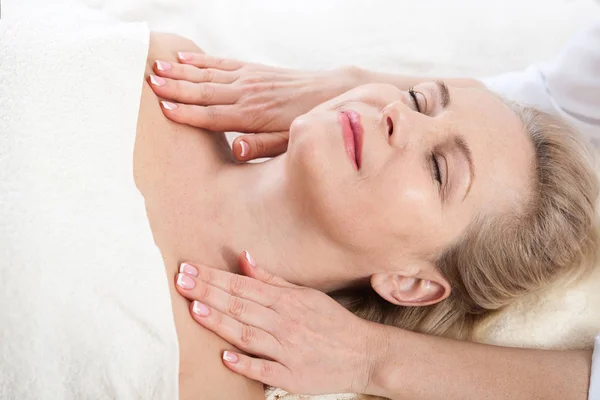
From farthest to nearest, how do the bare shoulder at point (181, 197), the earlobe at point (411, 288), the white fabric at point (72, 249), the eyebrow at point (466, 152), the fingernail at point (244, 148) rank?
1. the fingernail at point (244, 148)
2. the earlobe at point (411, 288)
3. the eyebrow at point (466, 152)
4. the bare shoulder at point (181, 197)
5. the white fabric at point (72, 249)

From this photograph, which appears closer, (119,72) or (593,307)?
(119,72)

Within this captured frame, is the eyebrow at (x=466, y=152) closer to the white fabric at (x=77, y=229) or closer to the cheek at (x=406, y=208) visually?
the cheek at (x=406, y=208)

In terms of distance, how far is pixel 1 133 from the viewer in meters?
1.24

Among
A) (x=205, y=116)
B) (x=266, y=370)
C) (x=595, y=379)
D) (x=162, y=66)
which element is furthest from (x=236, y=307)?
(x=595, y=379)

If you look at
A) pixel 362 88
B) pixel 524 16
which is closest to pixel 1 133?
pixel 362 88

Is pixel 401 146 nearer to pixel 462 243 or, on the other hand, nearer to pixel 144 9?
pixel 462 243

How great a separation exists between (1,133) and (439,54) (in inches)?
54.5

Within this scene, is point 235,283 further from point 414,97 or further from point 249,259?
point 414,97

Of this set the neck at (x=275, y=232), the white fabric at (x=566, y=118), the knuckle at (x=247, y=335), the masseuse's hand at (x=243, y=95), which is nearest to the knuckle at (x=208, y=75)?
the masseuse's hand at (x=243, y=95)

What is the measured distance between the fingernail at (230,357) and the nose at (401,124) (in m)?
0.50

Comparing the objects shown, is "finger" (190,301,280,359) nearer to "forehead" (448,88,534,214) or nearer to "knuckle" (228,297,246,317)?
"knuckle" (228,297,246,317)

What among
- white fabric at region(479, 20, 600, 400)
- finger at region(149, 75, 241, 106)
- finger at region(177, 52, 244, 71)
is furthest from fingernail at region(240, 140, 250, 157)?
white fabric at region(479, 20, 600, 400)

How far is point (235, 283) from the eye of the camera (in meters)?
1.33

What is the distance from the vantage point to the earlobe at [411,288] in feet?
4.90
